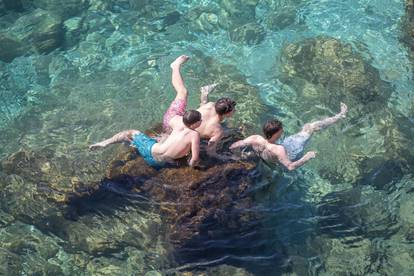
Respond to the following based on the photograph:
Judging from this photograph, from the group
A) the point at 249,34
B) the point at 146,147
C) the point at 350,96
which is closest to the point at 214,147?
the point at 146,147

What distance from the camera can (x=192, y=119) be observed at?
7.79 metres

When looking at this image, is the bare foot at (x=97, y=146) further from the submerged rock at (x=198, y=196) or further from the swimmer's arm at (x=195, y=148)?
the swimmer's arm at (x=195, y=148)

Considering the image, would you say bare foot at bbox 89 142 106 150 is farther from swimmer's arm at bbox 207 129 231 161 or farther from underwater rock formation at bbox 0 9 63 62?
underwater rock formation at bbox 0 9 63 62

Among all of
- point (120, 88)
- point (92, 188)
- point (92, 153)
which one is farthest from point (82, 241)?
point (120, 88)

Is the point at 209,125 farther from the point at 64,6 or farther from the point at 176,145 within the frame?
the point at 64,6

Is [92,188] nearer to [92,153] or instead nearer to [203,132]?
[92,153]

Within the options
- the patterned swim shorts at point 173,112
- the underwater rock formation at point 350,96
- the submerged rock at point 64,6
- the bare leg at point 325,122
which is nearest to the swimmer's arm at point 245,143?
the patterned swim shorts at point 173,112

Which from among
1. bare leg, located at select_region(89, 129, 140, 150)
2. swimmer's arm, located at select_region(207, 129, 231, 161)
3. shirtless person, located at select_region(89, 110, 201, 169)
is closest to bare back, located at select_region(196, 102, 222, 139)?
swimmer's arm, located at select_region(207, 129, 231, 161)

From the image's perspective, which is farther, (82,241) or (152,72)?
(152,72)

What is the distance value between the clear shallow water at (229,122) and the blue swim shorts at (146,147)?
81cm

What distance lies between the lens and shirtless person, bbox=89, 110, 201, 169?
25.5 ft

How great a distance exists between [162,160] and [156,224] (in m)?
1.17

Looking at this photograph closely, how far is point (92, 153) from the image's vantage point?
31.7 feet

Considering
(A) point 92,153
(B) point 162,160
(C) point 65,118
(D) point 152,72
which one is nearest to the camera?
(B) point 162,160
